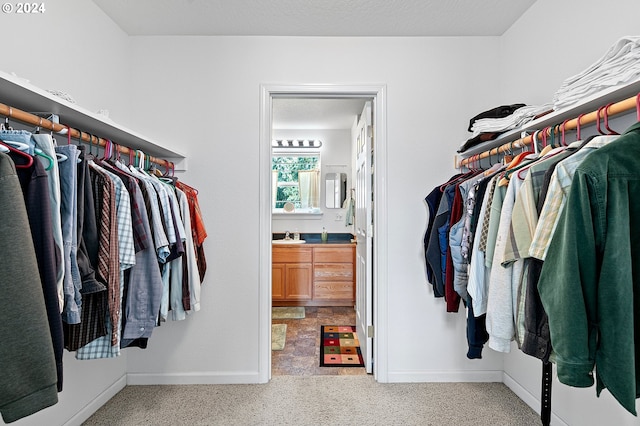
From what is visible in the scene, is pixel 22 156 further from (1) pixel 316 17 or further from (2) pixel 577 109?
(2) pixel 577 109

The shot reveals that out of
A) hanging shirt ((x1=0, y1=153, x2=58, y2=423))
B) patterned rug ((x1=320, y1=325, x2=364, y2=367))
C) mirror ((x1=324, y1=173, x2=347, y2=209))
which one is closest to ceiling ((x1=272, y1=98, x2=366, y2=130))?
mirror ((x1=324, y1=173, x2=347, y2=209))

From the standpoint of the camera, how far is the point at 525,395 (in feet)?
6.80

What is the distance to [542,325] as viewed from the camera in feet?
3.85

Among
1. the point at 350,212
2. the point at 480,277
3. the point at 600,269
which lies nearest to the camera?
the point at 600,269

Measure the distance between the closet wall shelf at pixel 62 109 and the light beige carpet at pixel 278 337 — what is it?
1.98 meters

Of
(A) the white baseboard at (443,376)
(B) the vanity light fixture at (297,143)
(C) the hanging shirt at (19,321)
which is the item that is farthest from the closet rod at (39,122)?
(B) the vanity light fixture at (297,143)

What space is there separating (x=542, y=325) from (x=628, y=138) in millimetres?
662

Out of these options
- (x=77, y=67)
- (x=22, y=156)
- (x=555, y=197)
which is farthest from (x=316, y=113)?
(x=22, y=156)

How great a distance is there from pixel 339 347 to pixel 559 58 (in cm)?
263

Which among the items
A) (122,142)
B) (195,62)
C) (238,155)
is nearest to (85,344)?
(122,142)

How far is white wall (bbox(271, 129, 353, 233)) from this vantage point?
4.67m

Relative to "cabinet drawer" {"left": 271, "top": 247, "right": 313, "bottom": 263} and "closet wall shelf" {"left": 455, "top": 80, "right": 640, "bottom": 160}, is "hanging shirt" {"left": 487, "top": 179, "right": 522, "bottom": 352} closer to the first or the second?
"closet wall shelf" {"left": 455, "top": 80, "right": 640, "bottom": 160}

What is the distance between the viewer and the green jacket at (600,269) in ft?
3.06

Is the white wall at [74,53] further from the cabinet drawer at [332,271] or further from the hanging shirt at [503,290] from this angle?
the cabinet drawer at [332,271]
